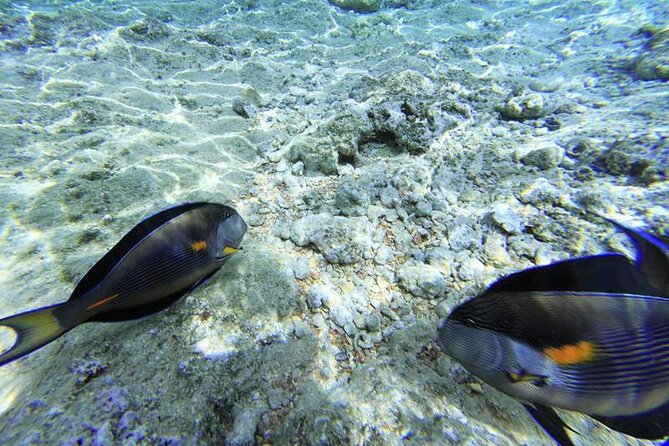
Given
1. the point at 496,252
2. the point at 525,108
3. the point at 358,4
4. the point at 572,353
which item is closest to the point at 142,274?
the point at 572,353

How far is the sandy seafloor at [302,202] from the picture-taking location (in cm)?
128

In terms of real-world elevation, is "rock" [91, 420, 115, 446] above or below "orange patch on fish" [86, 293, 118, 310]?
below

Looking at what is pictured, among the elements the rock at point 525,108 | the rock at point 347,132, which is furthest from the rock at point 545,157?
the rock at point 347,132

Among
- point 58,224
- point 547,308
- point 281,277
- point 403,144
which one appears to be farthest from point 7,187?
point 547,308

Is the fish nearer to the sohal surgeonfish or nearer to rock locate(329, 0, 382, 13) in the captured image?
the sohal surgeonfish

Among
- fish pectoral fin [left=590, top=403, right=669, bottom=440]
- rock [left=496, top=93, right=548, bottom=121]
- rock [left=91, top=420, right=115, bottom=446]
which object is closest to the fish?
rock [left=91, top=420, right=115, bottom=446]

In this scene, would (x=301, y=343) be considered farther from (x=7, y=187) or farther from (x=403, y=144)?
(x=7, y=187)

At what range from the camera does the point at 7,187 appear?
2.47m

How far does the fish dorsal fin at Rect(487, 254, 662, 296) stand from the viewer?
107 cm

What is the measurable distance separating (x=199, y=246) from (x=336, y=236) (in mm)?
1092

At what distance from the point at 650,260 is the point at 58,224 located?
378cm

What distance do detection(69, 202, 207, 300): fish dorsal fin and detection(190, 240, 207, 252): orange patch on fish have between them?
171 mm

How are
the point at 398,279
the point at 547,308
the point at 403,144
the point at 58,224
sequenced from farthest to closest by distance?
the point at 403,144 → the point at 58,224 → the point at 398,279 → the point at 547,308

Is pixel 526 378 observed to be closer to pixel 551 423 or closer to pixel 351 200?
pixel 551 423
